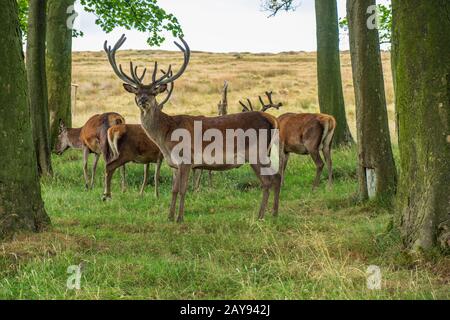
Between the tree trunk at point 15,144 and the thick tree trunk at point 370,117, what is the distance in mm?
4379

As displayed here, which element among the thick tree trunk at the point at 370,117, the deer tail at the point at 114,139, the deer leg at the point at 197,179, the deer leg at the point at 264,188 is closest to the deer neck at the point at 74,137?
the deer tail at the point at 114,139

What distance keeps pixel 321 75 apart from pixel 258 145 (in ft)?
20.9

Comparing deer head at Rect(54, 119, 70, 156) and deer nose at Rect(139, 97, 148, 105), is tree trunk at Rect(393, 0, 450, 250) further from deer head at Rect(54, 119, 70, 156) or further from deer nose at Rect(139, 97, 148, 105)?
deer head at Rect(54, 119, 70, 156)

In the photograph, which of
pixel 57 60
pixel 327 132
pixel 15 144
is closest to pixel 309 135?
pixel 327 132

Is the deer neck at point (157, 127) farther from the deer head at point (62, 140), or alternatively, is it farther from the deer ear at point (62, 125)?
the deer ear at point (62, 125)

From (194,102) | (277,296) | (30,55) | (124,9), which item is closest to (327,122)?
(30,55)

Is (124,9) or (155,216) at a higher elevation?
(124,9)

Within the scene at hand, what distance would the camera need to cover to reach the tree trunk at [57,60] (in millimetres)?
15977

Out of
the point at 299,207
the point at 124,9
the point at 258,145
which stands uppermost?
the point at 124,9

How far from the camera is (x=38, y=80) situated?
1304cm

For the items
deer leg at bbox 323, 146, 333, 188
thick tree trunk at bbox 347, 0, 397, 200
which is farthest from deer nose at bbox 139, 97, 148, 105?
deer leg at bbox 323, 146, 333, 188
